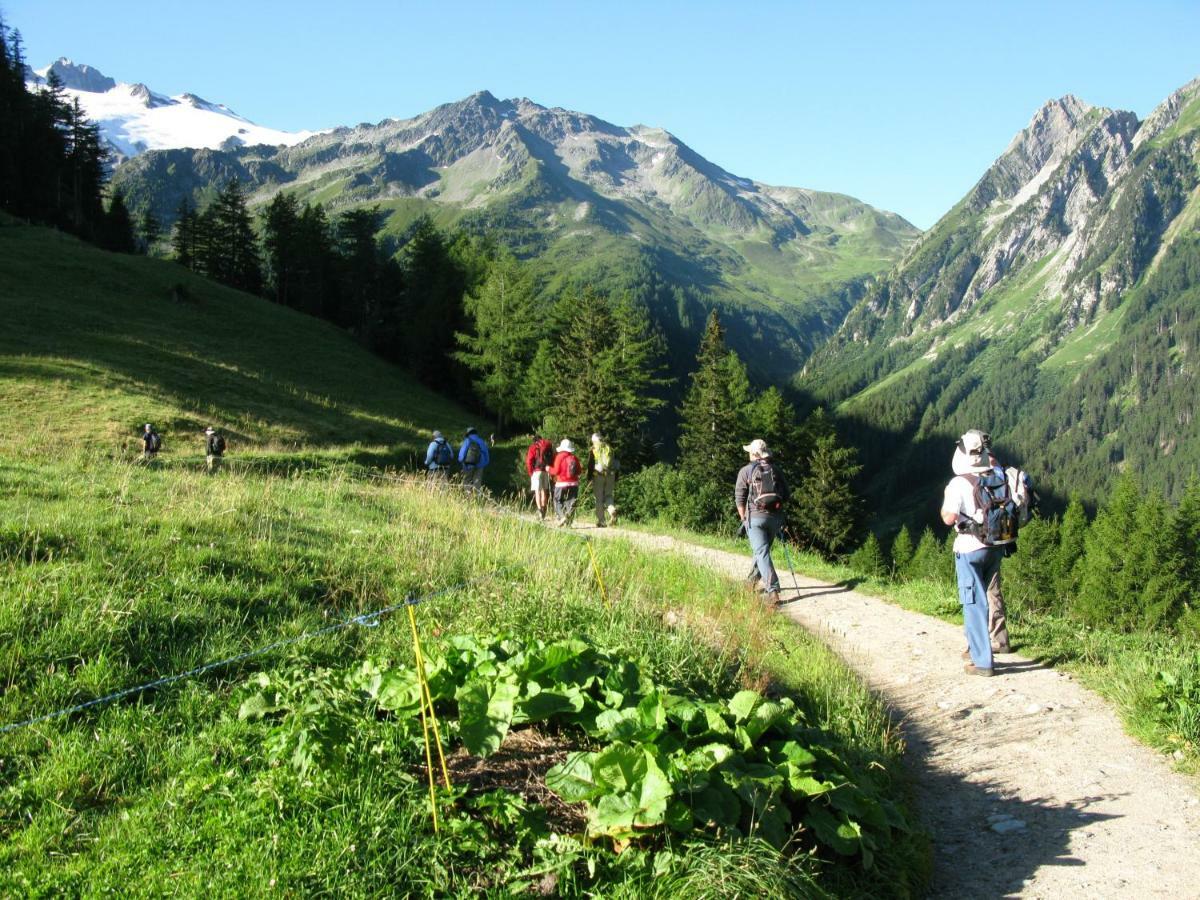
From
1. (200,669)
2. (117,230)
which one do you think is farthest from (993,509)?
(117,230)

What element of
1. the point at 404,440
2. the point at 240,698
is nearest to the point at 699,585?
the point at 240,698

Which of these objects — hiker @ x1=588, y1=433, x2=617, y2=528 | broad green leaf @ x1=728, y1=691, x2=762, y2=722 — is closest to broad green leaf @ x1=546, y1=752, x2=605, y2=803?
broad green leaf @ x1=728, y1=691, x2=762, y2=722

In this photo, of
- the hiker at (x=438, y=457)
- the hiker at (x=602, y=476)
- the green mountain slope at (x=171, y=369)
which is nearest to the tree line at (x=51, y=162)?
the green mountain slope at (x=171, y=369)

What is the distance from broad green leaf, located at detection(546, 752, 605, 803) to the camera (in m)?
3.92

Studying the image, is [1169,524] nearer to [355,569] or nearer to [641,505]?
[641,505]

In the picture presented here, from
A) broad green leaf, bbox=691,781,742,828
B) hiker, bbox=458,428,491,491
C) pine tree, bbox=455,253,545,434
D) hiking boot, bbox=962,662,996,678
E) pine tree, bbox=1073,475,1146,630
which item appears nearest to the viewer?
broad green leaf, bbox=691,781,742,828

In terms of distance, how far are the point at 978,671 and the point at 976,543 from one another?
1398mm

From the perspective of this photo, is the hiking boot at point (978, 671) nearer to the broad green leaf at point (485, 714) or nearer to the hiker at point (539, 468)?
the broad green leaf at point (485, 714)

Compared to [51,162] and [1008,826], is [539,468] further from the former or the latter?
[51,162]

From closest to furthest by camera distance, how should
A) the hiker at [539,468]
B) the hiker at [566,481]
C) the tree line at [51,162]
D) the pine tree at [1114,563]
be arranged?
the hiker at [566,481]
the hiker at [539,468]
the pine tree at [1114,563]
the tree line at [51,162]

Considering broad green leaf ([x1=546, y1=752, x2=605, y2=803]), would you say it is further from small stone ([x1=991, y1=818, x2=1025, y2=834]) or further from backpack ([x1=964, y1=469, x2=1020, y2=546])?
backpack ([x1=964, y1=469, x2=1020, y2=546])

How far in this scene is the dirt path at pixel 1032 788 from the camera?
4676 millimetres

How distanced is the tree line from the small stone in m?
85.4

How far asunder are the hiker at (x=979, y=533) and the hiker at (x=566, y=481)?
10.4 m
